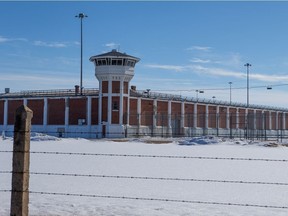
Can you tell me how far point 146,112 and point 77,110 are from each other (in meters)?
8.82

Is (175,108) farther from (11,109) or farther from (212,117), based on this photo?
(11,109)

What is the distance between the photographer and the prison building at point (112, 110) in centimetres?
5353

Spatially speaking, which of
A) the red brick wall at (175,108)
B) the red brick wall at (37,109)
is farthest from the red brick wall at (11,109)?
the red brick wall at (175,108)

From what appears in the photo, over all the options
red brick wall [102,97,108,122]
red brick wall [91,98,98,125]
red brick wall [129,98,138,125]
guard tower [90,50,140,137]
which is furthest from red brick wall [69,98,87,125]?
red brick wall [129,98,138,125]

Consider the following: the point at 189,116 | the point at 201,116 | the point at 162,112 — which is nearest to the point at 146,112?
the point at 162,112

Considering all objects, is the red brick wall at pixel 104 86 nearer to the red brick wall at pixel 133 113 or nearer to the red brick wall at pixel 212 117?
the red brick wall at pixel 133 113

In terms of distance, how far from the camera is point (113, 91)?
53406 millimetres

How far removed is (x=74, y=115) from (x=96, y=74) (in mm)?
5820

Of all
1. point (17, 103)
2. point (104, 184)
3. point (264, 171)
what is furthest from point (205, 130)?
point (104, 184)

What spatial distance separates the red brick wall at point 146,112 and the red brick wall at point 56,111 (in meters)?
9.97

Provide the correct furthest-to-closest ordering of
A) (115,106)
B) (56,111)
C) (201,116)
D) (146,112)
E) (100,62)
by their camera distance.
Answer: (201,116)
(146,112)
(56,111)
(100,62)
(115,106)

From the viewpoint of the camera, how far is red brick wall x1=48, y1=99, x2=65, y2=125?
56625 millimetres

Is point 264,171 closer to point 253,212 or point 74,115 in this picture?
point 253,212

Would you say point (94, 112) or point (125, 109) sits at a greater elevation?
point (125, 109)
